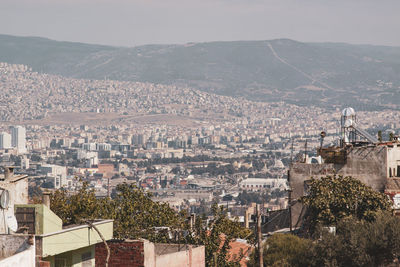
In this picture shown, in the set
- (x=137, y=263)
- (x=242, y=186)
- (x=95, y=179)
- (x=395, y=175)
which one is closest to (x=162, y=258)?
(x=137, y=263)

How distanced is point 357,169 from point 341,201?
279 cm

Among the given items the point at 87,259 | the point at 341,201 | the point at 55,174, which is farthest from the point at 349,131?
the point at 55,174

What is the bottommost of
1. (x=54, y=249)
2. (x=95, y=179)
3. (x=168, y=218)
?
(x=95, y=179)

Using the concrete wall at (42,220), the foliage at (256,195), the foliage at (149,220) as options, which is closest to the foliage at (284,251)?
the foliage at (149,220)

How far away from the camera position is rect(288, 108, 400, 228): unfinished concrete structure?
18750mm

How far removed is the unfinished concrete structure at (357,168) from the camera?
18750 mm

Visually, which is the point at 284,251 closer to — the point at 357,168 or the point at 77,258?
the point at 77,258

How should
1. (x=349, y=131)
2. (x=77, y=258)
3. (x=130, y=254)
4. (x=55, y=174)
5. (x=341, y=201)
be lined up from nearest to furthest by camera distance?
1. (x=130, y=254)
2. (x=77, y=258)
3. (x=341, y=201)
4. (x=349, y=131)
5. (x=55, y=174)

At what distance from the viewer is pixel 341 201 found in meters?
16.4

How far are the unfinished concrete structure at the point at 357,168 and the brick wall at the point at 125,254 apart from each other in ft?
27.5

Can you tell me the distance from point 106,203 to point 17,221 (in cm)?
970

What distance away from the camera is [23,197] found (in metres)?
11.9

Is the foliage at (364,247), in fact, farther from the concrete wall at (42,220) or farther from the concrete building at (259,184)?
the concrete building at (259,184)

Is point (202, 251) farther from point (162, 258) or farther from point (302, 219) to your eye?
point (302, 219)
